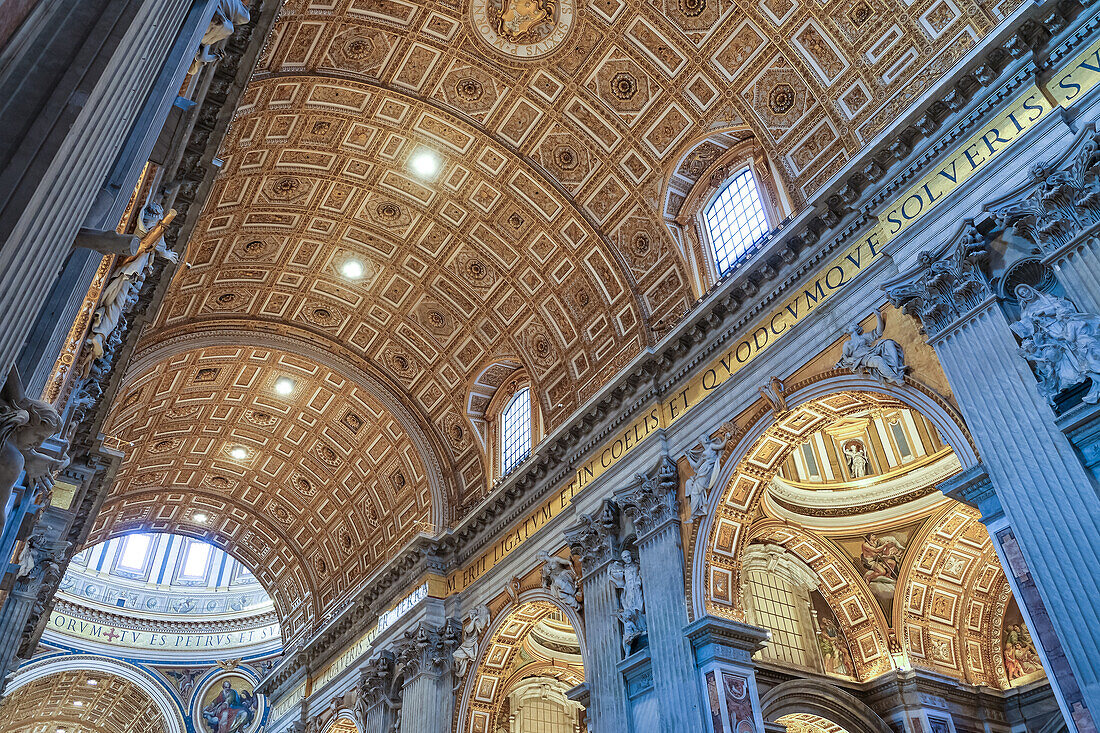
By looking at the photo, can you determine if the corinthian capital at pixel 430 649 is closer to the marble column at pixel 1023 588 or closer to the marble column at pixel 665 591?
the marble column at pixel 665 591

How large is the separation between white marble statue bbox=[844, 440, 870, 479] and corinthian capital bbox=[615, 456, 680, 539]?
5.77 metres

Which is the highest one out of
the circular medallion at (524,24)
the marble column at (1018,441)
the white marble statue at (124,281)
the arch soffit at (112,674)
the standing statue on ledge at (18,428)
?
the circular medallion at (524,24)

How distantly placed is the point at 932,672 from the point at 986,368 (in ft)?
26.1

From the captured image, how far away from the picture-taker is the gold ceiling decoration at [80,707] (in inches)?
1395

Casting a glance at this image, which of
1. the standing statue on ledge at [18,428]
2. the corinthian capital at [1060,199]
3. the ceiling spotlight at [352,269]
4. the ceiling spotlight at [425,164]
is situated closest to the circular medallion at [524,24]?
the ceiling spotlight at [425,164]

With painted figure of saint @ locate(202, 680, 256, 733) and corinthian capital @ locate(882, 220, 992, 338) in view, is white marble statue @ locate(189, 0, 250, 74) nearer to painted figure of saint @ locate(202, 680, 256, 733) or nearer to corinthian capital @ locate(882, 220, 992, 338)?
corinthian capital @ locate(882, 220, 992, 338)

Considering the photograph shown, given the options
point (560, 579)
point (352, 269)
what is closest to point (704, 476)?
point (560, 579)

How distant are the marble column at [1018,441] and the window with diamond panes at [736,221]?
4.12m

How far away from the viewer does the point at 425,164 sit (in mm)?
17438

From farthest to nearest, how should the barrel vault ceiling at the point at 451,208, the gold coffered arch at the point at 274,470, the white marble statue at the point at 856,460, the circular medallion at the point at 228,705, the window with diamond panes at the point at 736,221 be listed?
the circular medallion at the point at 228,705
the gold coffered arch at the point at 274,470
the white marble statue at the point at 856,460
the window with diamond panes at the point at 736,221
the barrel vault ceiling at the point at 451,208

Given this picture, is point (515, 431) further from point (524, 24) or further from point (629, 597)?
point (524, 24)

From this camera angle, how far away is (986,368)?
9.02 metres

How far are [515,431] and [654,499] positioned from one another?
6.71m

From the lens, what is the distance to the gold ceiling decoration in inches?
1395
